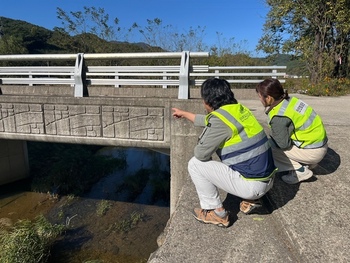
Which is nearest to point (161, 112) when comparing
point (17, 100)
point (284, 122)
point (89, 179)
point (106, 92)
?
point (284, 122)

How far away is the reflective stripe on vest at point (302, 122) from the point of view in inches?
101

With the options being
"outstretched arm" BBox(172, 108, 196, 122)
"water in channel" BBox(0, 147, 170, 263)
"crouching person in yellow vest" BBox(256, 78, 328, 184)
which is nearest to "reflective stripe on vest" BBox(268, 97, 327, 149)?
"crouching person in yellow vest" BBox(256, 78, 328, 184)

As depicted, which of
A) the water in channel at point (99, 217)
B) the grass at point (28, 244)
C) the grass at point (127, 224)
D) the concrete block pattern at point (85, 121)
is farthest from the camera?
the grass at point (127, 224)

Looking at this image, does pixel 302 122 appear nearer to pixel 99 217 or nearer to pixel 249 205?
pixel 249 205

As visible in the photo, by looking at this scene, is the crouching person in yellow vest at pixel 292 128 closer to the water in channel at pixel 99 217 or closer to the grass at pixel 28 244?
the water in channel at pixel 99 217

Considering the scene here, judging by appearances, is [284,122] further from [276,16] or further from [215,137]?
[276,16]

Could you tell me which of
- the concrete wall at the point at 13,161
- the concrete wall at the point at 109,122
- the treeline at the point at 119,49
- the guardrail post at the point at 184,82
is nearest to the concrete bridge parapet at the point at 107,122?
the concrete wall at the point at 109,122

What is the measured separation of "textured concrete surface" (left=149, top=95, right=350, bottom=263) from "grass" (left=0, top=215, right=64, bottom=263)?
3559mm

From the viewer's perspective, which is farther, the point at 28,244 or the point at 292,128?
the point at 28,244

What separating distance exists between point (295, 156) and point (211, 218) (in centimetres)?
113

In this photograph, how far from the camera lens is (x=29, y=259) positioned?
4727mm

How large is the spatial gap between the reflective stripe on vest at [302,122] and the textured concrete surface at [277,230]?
500 mm

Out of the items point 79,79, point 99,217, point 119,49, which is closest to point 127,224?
point 99,217

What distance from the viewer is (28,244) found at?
4.92m
